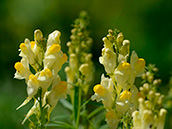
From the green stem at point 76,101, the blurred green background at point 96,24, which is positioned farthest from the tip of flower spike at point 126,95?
the blurred green background at point 96,24

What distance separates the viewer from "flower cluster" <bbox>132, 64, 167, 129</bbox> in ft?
5.27

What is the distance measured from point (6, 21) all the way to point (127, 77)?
3.45 metres

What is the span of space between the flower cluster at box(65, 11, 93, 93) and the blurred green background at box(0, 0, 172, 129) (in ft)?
4.63

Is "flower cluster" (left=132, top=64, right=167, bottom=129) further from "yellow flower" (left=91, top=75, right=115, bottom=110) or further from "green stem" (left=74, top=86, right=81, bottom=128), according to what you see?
"green stem" (left=74, top=86, right=81, bottom=128)

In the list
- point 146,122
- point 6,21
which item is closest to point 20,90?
point 6,21

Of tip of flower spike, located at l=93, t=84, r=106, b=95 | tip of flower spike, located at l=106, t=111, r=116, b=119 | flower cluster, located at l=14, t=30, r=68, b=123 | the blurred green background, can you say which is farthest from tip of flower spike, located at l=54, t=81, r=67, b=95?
the blurred green background

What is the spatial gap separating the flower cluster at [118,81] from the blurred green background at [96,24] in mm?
2100

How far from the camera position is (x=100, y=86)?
1.97 metres

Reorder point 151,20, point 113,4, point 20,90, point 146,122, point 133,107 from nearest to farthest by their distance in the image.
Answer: point 146,122 < point 133,107 < point 20,90 < point 151,20 < point 113,4

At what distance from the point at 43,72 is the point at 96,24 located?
331 cm

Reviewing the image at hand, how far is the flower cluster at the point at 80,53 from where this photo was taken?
8.24 feet

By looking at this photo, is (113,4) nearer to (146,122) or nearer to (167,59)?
(167,59)

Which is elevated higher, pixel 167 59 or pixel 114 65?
pixel 167 59

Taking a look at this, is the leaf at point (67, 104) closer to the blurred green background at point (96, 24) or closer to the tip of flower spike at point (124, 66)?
the tip of flower spike at point (124, 66)
